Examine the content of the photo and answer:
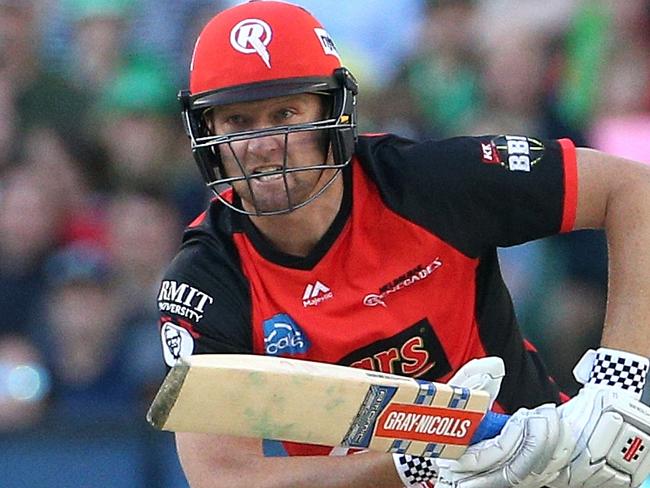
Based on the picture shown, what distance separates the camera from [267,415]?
102 inches

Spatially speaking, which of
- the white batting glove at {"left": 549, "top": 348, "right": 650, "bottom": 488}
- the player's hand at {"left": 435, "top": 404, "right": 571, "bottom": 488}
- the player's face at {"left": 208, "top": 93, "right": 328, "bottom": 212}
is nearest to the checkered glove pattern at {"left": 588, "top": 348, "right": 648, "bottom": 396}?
the white batting glove at {"left": 549, "top": 348, "right": 650, "bottom": 488}

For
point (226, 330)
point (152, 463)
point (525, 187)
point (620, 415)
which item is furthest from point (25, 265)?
point (620, 415)

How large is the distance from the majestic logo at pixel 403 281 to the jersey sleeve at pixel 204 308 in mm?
289

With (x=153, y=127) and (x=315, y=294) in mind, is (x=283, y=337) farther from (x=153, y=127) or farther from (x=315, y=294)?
(x=153, y=127)

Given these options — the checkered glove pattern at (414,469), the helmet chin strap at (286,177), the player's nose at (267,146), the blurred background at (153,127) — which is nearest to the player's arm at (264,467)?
the checkered glove pattern at (414,469)

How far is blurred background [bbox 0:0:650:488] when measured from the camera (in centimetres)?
508

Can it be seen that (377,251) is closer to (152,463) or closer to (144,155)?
(152,463)

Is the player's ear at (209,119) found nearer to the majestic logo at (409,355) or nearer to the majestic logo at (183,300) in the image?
the majestic logo at (183,300)

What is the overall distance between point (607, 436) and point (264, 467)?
767mm

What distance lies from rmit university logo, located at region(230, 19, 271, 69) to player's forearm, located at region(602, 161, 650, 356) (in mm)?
858

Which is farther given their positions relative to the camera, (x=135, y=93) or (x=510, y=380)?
(x=135, y=93)

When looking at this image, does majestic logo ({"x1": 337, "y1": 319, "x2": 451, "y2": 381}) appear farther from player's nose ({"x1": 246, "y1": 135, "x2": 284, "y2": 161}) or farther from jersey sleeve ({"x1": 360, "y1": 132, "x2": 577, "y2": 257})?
player's nose ({"x1": 246, "y1": 135, "x2": 284, "y2": 161})

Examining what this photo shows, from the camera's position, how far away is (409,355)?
325 cm

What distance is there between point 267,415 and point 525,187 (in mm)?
931
